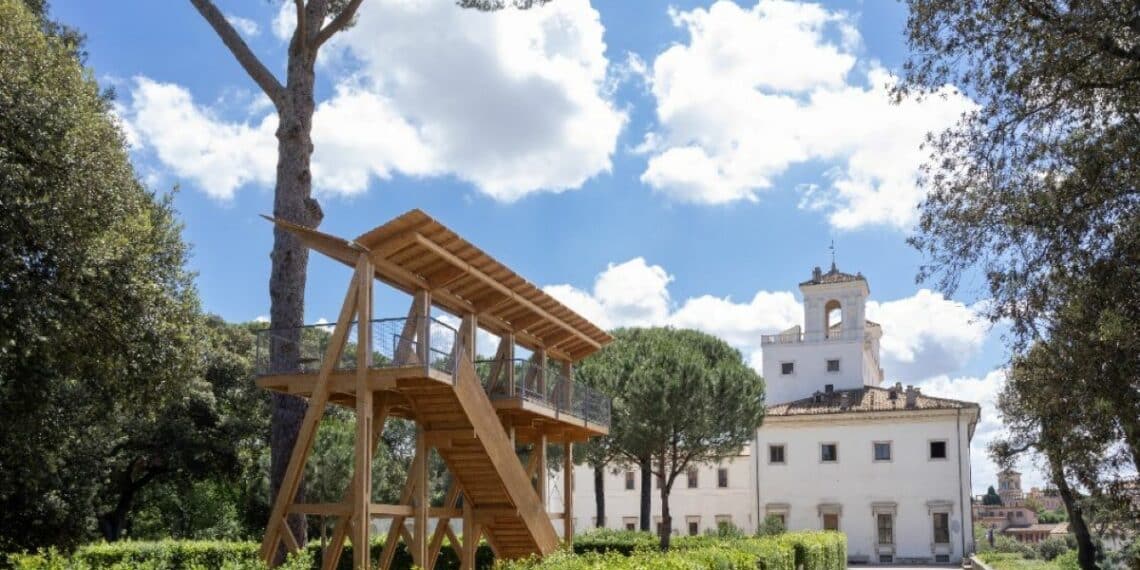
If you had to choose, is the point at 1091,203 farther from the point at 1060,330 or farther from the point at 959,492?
the point at 959,492

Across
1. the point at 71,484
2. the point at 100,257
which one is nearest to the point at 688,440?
the point at 71,484

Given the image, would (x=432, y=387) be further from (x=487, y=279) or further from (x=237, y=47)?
(x=237, y=47)

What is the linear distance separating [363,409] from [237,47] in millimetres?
7861

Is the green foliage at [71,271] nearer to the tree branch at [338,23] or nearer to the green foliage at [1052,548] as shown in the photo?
the tree branch at [338,23]

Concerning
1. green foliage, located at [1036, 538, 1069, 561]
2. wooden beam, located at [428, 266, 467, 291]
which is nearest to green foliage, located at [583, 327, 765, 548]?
wooden beam, located at [428, 266, 467, 291]

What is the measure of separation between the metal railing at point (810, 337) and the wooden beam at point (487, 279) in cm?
3661

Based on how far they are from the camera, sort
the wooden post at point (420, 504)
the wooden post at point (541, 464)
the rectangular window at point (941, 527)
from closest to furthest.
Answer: the wooden post at point (420, 504), the wooden post at point (541, 464), the rectangular window at point (941, 527)

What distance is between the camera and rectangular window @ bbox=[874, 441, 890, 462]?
2114 inches

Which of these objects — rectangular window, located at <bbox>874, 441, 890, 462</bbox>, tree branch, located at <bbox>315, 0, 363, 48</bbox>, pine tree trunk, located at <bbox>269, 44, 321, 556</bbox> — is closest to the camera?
pine tree trunk, located at <bbox>269, 44, 321, 556</bbox>

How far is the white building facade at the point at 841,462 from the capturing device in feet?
172

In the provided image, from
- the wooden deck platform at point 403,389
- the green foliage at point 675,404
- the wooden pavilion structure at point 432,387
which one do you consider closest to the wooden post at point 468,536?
the wooden pavilion structure at point 432,387

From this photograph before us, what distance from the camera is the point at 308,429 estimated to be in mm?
16562

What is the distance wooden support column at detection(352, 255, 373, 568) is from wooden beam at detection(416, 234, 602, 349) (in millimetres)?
986

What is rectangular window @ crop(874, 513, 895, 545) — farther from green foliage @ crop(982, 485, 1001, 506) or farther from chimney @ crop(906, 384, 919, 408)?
green foliage @ crop(982, 485, 1001, 506)
